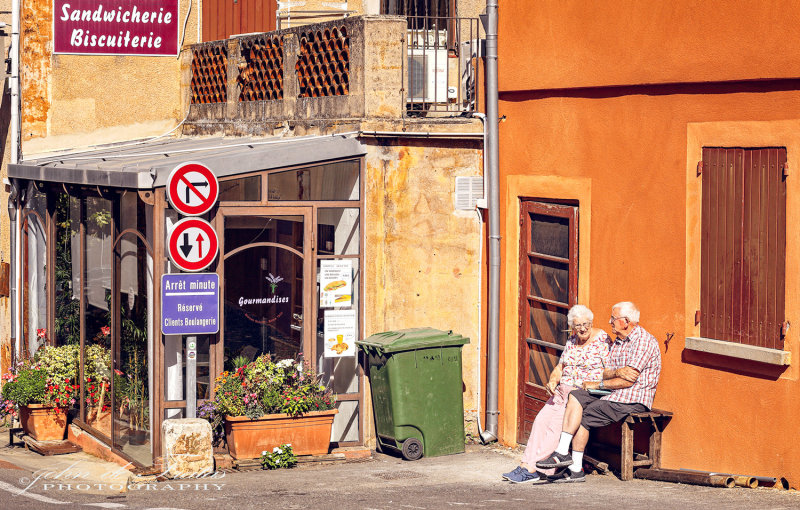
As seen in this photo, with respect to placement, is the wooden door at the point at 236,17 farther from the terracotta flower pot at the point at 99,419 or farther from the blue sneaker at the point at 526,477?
the blue sneaker at the point at 526,477

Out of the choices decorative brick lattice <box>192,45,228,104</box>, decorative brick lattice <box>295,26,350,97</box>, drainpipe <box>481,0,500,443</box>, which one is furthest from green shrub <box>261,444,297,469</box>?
decorative brick lattice <box>192,45,228,104</box>

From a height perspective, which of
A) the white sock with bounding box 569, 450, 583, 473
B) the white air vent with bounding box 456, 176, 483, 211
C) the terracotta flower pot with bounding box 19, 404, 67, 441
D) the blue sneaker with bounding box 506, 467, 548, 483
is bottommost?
the terracotta flower pot with bounding box 19, 404, 67, 441

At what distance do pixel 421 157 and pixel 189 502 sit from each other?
3974 mm

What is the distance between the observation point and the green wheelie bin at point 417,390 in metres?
10.7

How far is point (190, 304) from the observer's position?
33.9 ft

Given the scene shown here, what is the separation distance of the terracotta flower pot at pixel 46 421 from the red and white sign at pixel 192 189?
3.61 m

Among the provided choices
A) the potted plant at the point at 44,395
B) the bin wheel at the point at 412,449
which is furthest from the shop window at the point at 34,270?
the bin wheel at the point at 412,449

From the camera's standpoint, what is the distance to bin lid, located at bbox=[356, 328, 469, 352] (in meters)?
10.6

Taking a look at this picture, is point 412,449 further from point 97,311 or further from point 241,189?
point 97,311

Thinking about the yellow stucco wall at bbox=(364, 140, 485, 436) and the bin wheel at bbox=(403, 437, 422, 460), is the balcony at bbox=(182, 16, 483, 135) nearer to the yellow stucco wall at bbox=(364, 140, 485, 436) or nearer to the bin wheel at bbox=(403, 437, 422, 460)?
the yellow stucco wall at bbox=(364, 140, 485, 436)

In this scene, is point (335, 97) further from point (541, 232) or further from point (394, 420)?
point (394, 420)

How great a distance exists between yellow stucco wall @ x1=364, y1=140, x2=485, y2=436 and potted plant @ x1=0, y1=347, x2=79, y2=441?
3.52 metres

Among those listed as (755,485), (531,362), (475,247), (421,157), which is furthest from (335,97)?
(755,485)

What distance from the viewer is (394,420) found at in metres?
10.7
